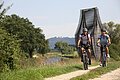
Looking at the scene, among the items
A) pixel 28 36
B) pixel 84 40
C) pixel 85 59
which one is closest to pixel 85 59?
pixel 85 59

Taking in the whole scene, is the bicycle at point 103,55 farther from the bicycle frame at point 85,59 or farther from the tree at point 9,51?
the tree at point 9,51

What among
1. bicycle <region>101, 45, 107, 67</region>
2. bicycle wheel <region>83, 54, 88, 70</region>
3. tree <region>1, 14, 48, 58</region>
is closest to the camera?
bicycle wheel <region>83, 54, 88, 70</region>

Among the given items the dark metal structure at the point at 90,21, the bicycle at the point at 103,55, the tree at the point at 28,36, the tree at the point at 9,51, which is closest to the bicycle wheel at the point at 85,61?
the bicycle at the point at 103,55

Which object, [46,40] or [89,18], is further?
[46,40]

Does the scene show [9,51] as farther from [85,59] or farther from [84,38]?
[84,38]

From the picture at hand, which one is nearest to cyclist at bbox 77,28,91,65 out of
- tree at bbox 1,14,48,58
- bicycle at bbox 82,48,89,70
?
bicycle at bbox 82,48,89,70

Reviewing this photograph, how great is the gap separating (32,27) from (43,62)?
77.6 metres

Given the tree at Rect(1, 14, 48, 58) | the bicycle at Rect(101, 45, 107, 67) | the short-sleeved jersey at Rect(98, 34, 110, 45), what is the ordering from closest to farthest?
the short-sleeved jersey at Rect(98, 34, 110, 45) < the bicycle at Rect(101, 45, 107, 67) < the tree at Rect(1, 14, 48, 58)

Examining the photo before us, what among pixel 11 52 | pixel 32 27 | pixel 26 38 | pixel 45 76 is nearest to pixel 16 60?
pixel 11 52

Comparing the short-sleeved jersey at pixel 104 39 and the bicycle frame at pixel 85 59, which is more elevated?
the short-sleeved jersey at pixel 104 39

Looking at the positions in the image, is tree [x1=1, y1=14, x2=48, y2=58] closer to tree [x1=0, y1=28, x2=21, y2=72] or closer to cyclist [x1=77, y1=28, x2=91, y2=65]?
tree [x1=0, y1=28, x2=21, y2=72]

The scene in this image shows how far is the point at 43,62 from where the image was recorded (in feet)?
64.3

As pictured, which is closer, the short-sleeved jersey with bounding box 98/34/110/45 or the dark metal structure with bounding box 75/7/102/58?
the short-sleeved jersey with bounding box 98/34/110/45

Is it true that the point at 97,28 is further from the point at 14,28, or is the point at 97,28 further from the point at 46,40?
the point at 46,40
